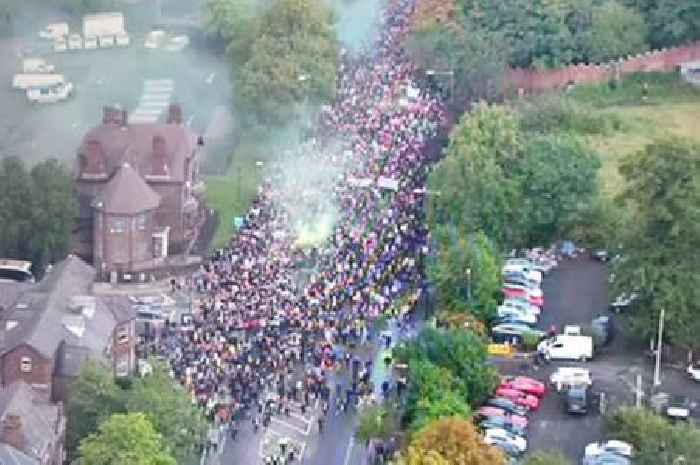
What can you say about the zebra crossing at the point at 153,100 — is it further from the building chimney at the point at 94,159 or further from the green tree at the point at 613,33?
the green tree at the point at 613,33

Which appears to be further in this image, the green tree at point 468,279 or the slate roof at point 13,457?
the green tree at point 468,279

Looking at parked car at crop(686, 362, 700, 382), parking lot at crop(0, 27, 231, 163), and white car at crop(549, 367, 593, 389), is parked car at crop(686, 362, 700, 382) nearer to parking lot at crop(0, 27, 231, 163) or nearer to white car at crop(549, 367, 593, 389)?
white car at crop(549, 367, 593, 389)

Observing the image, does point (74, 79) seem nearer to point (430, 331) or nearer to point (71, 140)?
point (71, 140)

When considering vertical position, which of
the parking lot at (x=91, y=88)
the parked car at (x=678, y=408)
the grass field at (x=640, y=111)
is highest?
the grass field at (x=640, y=111)

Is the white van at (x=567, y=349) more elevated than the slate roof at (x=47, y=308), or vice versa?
the slate roof at (x=47, y=308)

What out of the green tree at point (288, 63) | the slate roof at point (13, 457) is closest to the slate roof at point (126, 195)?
the green tree at point (288, 63)

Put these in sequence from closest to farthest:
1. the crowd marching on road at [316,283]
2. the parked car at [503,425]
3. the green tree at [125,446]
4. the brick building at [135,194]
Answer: the green tree at [125,446], the parked car at [503,425], the crowd marching on road at [316,283], the brick building at [135,194]

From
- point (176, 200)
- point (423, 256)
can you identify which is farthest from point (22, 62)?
point (423, 256)
